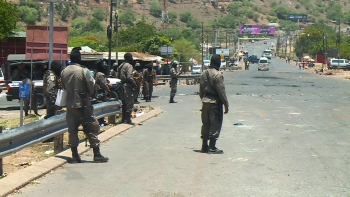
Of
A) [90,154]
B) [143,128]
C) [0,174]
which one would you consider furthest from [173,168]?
[143,128]

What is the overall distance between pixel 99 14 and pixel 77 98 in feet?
512

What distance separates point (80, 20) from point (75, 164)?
143 m

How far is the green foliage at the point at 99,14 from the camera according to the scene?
536 ft

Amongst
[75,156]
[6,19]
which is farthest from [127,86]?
[6,19]

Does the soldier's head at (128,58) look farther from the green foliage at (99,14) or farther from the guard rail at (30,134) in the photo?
the green foliage at (99,14)

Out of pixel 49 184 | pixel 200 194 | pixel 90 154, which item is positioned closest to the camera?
pixel 200 194

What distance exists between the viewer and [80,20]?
151375 mm

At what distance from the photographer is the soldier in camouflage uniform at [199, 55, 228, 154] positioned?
39.4 ft

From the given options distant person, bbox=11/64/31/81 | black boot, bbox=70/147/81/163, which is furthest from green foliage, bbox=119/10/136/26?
black boot, bbox=70/147/81/163

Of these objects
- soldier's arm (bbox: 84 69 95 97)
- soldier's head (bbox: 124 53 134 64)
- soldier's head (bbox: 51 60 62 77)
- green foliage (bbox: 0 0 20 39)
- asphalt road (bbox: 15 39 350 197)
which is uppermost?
green foliage (bbox: 0 0 20 39)

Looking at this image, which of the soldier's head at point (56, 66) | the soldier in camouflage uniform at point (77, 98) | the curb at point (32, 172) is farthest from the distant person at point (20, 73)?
the soldier in camouflage uniform at point (77, 98)

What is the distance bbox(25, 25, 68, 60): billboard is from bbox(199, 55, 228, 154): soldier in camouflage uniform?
8.83 m

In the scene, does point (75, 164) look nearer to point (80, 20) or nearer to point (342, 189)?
point (342, 189)

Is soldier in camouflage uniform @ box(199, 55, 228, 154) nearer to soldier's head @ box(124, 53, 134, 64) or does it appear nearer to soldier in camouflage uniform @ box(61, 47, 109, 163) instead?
soldier in camouflage uniform @ box(61, 47, 109, 163)
